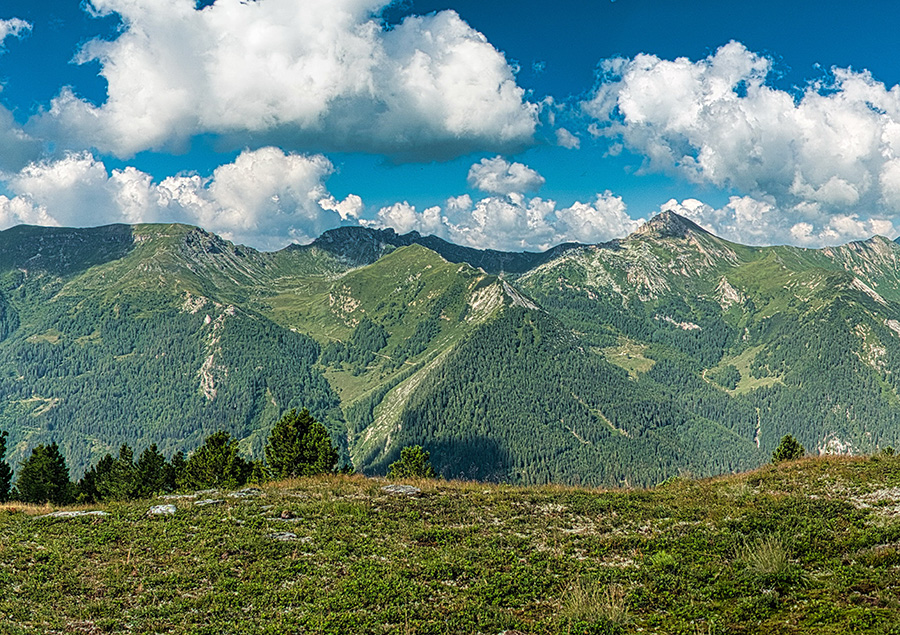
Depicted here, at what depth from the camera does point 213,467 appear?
214 ft

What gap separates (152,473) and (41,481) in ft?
53.7

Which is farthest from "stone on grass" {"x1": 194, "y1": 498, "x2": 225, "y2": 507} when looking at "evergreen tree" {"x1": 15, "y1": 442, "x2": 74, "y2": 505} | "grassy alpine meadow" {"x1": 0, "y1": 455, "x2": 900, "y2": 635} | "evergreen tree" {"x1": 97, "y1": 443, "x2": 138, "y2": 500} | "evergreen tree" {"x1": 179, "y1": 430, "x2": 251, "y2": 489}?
"evergreen tree" {"x1": 15, "y1": 442, "x2": 74, "y2": 505}

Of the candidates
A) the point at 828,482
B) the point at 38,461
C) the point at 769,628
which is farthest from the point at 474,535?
the point at 38,461

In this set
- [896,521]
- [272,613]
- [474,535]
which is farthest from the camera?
[474,535]

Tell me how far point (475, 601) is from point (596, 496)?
15.9 meters

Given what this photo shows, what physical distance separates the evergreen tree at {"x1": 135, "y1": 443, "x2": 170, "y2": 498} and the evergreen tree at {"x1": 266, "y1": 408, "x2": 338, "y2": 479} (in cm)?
1528

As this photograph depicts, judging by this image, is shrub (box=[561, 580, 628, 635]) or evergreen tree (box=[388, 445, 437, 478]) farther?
evergreen tree (box=[388, 445, 437, 478])

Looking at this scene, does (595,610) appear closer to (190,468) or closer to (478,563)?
(478,563)

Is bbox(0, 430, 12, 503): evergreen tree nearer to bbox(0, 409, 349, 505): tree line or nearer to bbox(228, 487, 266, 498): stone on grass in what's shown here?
bbox(0, 409, 349, 505): tree line

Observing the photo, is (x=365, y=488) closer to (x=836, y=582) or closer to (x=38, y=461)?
(x=836, y=582)

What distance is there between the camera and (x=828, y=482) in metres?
28.7

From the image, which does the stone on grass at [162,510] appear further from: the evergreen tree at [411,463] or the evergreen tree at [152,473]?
the evergreen tree at [411,463]

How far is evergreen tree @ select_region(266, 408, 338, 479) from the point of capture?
65.9 m

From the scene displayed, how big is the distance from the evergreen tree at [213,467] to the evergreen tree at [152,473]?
4346 millimetres
